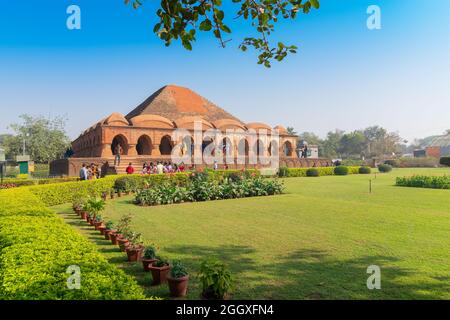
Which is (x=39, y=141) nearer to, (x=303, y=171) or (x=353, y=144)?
(x=303, y=171)

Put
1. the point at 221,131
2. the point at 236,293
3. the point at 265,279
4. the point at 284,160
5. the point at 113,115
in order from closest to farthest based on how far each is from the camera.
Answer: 1. the point at 236,293
2. the point at 265,279
3. the point at 113,115
4. the point at 221,131
5. the point at 284,160

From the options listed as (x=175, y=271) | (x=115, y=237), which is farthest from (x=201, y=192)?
(x=175, y=271)

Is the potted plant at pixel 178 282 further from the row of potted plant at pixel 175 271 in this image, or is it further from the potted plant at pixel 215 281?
the potted plant at pixel 215 281

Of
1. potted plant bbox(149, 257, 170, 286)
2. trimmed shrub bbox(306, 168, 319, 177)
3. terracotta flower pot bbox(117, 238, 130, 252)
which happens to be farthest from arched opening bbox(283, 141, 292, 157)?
potted plant bbox(149, 257, 170, 286)

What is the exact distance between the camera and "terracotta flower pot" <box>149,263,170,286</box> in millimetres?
4348

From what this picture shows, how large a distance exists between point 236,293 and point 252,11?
3.59m

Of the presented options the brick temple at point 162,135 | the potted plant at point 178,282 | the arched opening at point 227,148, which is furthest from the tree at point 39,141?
the potted plant at point 178,282

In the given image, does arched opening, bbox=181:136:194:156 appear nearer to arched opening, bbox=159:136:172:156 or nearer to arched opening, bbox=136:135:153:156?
arched opening, bbox=159:136:172:156

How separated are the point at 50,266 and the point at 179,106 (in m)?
34.9

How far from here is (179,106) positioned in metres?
37.2

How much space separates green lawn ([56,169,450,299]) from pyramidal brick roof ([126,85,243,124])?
25.1 meters
